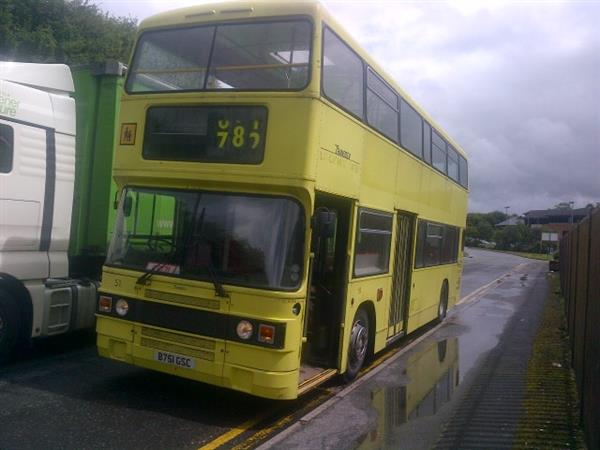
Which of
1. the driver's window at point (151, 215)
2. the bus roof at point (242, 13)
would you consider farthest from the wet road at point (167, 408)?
the bus roof at point (242, 13)

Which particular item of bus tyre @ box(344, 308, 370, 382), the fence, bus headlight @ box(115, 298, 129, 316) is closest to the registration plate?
bus headlight @ box(115, 298, 129, 316)

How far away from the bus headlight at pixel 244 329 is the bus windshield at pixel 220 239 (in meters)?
0.38

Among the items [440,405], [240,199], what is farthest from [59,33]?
[440,405]

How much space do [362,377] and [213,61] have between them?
4585mm

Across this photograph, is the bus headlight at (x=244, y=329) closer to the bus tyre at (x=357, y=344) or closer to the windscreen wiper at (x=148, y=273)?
the windscreen wiper at (x=148, y=273)

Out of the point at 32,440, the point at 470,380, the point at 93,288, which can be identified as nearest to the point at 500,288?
the point at 470,380

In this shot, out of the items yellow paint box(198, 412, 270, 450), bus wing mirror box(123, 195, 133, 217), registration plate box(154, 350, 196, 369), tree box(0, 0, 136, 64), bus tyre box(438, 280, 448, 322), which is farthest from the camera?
tree box(0, 0, 136, 64)

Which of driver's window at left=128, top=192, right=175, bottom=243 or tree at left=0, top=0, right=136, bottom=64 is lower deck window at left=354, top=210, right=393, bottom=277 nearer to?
driver's window at left=128, top=192, right=175, bottom=243

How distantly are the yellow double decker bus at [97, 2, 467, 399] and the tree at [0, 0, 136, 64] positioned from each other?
68.9 ft

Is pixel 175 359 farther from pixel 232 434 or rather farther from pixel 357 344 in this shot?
pixel 357 344

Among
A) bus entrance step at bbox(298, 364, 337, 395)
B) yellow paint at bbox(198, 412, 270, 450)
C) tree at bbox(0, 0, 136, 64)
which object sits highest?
tree at bbox(0, 0, 136, 64)

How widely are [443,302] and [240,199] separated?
9088 millimetres

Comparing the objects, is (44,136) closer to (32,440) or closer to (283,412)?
(32,440)

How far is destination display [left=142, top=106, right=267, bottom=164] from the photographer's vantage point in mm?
6074
